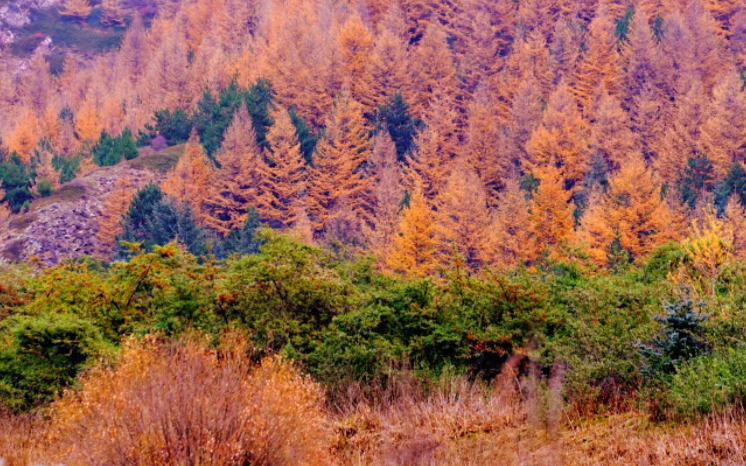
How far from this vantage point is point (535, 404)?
6.13 meters

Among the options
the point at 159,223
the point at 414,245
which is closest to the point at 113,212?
the point at 159,223

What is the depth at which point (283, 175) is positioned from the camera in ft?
165

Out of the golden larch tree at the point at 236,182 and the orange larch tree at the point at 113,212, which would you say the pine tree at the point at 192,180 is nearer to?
the golden larch tree at the point at 236,182

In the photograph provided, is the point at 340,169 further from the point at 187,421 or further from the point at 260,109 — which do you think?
the point at 187,421

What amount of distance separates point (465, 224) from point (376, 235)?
6501 mm

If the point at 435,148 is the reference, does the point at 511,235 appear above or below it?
below

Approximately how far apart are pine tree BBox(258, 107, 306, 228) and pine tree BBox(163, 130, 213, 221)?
202 inches

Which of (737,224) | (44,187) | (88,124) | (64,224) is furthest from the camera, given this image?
(88,124)

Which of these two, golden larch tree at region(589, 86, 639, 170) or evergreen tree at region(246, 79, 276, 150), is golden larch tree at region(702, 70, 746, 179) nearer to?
golden larch tree at region(589, 86, 639, 170)

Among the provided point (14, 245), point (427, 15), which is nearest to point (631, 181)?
point (14, 245)

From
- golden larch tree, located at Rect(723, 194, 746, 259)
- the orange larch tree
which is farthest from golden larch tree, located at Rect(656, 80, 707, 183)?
the orange larch tree

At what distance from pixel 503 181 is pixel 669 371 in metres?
44.9

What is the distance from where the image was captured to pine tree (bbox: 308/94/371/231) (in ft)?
166

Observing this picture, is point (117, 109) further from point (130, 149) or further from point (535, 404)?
point (535, 404)
